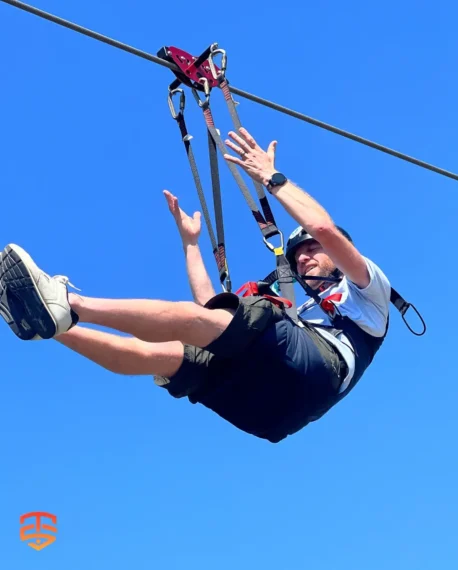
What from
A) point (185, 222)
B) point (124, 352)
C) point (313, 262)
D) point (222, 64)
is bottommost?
point (124, 352)

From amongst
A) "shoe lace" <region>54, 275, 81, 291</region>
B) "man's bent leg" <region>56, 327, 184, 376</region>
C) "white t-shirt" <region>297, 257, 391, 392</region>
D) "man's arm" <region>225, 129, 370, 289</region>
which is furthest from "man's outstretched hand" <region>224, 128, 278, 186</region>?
"shoe lace" <region>54, 275, 81, 291</region>

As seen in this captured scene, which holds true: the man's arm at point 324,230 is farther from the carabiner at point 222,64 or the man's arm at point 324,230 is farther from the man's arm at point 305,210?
the carabiner at point 222,64

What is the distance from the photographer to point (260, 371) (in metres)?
5.79

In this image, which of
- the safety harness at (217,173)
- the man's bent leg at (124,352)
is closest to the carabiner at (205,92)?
the safety harness at (217,173)

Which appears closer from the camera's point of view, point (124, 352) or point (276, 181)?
point (124, 352)

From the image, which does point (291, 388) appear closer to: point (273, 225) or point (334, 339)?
point (334, 339)

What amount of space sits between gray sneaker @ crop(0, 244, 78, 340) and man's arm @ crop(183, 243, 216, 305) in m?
1.85

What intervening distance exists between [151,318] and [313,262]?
6.72 feet

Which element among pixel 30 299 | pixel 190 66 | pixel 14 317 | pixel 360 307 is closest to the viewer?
pixel 30 299

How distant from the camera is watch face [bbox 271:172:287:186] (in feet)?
20.2

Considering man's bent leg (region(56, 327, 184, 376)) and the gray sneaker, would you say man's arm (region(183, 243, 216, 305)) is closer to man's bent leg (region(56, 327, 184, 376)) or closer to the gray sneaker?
man's bent leg (region(56, 327, 184, 376))

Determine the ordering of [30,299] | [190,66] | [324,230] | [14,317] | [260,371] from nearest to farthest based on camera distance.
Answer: [30,299] → [14,317] → [260,371] → [324,230] → [190,66]

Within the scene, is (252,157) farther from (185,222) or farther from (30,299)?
(30,299)

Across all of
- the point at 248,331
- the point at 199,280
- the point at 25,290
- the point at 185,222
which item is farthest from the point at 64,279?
the point at 185,222
